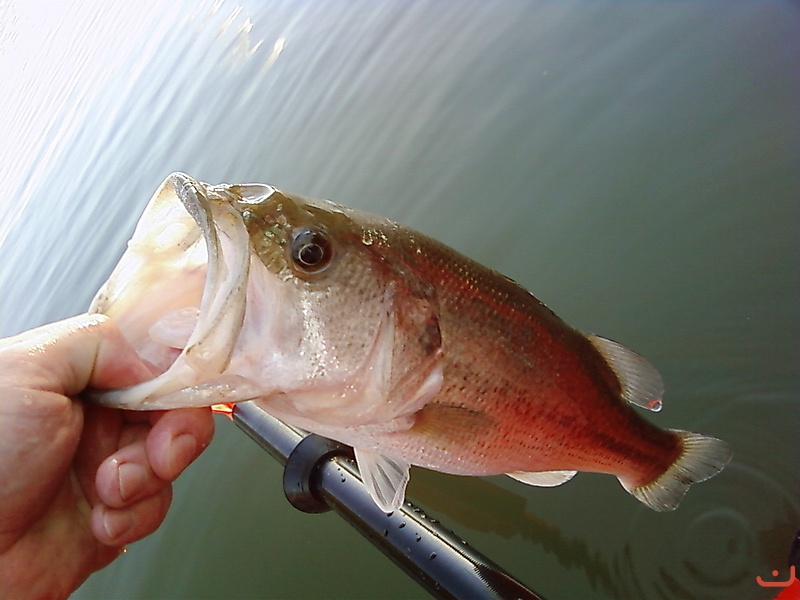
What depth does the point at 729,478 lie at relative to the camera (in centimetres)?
238

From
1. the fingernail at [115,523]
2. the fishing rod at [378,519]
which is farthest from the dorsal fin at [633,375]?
the fingernail at [115,523]

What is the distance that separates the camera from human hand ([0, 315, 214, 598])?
4.97 ft

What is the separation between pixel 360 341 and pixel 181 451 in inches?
24.5

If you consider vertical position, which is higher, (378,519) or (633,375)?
(633,375)

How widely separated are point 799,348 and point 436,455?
1755 millimetres

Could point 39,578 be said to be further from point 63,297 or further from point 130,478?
point 63,297

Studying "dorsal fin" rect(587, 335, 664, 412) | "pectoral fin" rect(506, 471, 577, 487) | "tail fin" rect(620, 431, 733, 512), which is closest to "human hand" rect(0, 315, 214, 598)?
"pectoral fin" rect(506, 471, 577, 487)

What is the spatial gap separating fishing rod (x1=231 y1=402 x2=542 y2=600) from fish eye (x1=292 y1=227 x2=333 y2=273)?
90 centimetres

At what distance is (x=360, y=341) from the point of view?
1492 mm

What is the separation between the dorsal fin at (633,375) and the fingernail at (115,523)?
1.45 metres

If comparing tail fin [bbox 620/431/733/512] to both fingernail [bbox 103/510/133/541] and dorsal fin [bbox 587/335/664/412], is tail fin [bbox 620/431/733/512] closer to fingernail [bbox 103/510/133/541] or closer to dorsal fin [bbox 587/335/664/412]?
dorsal fin [bbox 587/335/664/412]

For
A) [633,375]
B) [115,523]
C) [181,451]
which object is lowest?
[115,523]

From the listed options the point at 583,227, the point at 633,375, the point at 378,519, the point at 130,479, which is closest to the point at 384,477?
the point at 378,519

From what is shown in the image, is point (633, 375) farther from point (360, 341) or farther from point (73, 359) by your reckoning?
point (73, 359)
